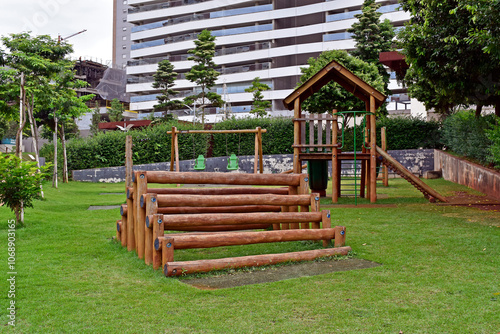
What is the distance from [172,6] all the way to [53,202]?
235ft

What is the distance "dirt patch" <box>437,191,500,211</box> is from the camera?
12.2 metres

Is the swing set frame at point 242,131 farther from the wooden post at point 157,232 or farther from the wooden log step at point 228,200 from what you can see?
the wooden post at point 157,232

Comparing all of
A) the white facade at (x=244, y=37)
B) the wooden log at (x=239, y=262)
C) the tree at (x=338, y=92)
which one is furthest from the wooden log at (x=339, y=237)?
the white facade at (x=244, y=37)

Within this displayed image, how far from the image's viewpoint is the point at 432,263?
6.59 metres

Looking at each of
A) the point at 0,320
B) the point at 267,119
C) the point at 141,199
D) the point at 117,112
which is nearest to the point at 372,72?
the point at 267,119

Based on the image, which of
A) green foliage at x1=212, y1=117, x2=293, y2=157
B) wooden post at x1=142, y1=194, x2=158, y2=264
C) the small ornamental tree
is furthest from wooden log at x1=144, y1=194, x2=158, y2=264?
green foliage at x1=212, y1=117, x2=293, y2=157

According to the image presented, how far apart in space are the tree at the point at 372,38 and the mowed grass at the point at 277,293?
90.8 ft

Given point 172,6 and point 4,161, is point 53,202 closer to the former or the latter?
point 4,161

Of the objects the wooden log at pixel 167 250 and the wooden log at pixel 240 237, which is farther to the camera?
the wooden log at pixel 240 237

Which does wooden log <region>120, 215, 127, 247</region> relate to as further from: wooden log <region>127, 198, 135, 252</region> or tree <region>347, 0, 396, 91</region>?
tree <region>347, 0, 396, 91</region>

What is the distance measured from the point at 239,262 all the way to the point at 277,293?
47.2 inches

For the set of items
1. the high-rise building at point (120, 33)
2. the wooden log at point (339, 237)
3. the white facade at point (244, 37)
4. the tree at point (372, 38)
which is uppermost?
the high-rise building at point (120, 33)

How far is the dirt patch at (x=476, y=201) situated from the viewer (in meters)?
12.2

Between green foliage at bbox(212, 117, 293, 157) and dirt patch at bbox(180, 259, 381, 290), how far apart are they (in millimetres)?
22650
